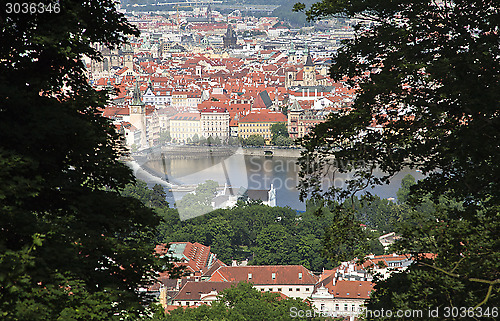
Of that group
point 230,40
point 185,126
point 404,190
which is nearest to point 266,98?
point 185,126

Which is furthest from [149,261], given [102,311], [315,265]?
[315,265]

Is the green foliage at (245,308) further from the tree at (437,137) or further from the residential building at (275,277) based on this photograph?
the tree at (437,137)

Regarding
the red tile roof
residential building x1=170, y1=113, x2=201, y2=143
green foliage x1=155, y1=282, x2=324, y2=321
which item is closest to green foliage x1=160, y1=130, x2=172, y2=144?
residential building x1=170, y1=113, x2=201, y2=143

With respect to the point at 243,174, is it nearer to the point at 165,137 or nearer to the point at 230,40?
the point at 165,137

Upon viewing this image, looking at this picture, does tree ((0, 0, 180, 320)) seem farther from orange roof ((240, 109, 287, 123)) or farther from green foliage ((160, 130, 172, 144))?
orange roof ((240, 109, 287, 123))

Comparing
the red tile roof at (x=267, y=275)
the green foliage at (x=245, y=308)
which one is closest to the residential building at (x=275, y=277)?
the red tile roof at (x=267, y=275)

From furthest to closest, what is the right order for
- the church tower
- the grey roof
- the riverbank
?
the grey roof → the church tower → the riverbank
